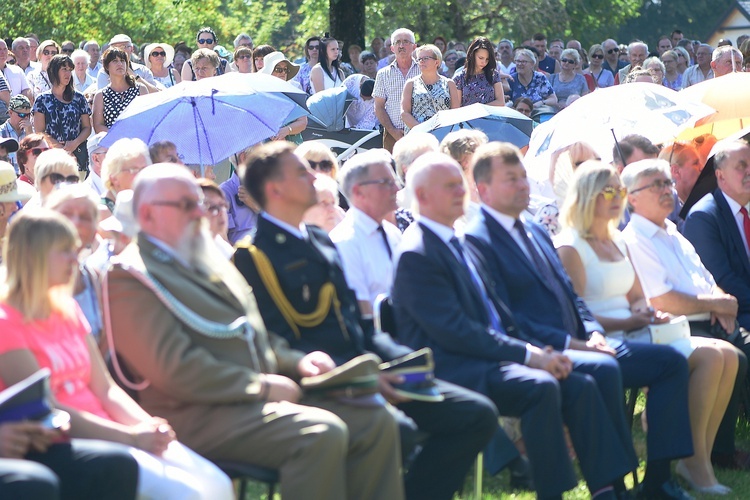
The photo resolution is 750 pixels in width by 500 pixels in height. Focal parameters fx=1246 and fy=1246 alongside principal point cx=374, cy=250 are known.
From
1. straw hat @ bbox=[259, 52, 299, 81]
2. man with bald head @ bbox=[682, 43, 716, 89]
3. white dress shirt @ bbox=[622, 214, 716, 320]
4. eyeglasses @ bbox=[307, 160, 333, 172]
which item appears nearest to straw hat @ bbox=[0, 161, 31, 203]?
eyeglasses @ bbox=[307, 160, 333, 172]

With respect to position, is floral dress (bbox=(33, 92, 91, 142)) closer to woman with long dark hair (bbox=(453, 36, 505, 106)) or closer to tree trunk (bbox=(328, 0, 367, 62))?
woman with long dark hair (bbox=(453, 36, 505, 106))

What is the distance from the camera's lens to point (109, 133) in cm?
873

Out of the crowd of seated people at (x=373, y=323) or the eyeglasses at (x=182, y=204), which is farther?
the eyeglasses at (x=182, y=204)

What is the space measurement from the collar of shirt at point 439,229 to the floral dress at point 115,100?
6435mm

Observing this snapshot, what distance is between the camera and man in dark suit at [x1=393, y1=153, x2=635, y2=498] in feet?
Answer: 17.0

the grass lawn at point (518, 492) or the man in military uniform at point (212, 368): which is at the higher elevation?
the man in military uniform at point (212, 368)

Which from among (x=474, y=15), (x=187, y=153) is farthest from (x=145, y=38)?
(x=187, y=153)

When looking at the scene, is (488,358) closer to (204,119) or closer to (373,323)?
(373,323)

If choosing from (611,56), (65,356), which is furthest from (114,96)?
(611,56)

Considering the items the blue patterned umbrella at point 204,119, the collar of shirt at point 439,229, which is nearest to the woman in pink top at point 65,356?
the collar of shirt at point 439,229

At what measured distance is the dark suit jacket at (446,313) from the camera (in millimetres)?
5285

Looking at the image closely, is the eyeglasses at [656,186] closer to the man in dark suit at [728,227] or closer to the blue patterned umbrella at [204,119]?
the man in dark suit at [728,227]

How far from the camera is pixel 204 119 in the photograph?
898 centimetres

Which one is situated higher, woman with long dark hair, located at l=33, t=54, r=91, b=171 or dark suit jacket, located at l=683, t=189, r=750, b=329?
woman with long dark hair, located at l=33, t=54, r=91, b=171
